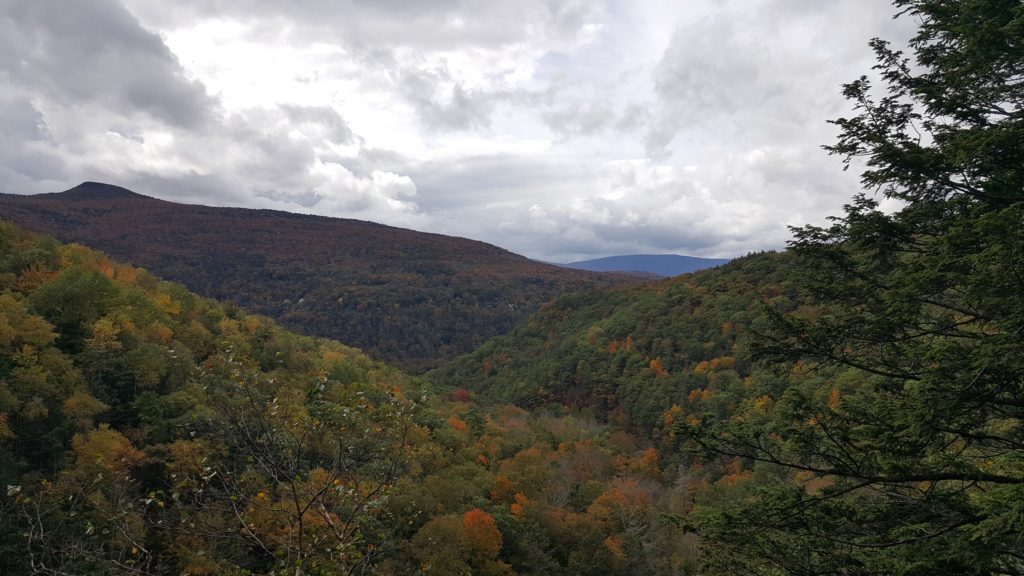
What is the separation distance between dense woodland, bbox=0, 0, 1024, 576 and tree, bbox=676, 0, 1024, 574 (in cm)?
4

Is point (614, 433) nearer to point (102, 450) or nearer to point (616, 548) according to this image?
point (616, 548)

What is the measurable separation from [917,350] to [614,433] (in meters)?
59.5

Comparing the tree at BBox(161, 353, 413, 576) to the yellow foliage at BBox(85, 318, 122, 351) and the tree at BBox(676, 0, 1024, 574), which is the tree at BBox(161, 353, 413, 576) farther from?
the yellow foliage at BBox(85, 318, 122, 351)

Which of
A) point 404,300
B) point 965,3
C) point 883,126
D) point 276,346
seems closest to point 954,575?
point 883,126

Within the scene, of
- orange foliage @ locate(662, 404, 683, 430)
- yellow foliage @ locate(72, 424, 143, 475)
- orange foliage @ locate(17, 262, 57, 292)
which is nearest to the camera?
yellow foliage @ locate(72, 424, 143, 475)

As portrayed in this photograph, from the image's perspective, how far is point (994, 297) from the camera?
16.0 feet

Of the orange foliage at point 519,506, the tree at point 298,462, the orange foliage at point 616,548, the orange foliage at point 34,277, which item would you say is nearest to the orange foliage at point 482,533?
the orange foliage at point 519,506

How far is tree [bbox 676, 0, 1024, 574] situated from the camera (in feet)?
16.9

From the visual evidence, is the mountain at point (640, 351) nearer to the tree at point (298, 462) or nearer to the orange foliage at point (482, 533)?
the orange foliage at point (482, 533)

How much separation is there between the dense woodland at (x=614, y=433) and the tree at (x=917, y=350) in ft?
0.12

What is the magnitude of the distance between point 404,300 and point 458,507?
162784 millimetres

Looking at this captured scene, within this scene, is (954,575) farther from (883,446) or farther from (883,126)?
(883,126)

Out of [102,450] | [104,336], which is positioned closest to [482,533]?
[102,450]

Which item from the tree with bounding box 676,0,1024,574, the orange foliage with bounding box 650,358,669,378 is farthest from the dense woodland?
the orange foliage with bounding box 650,358,669,378
